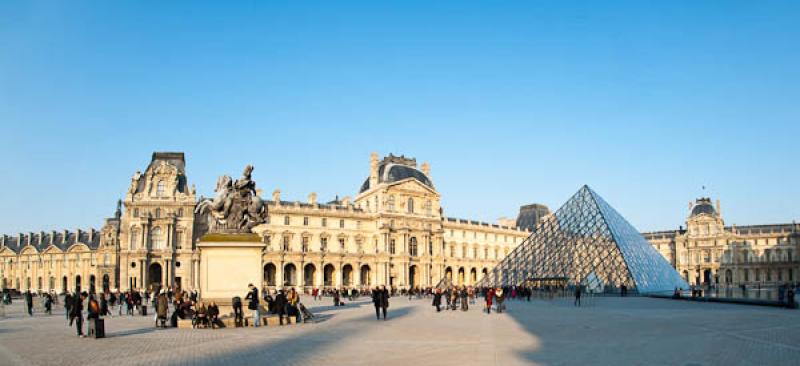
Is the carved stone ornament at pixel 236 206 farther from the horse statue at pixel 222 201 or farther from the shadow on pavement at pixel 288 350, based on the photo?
the shadow on pavement at pixel 288 350

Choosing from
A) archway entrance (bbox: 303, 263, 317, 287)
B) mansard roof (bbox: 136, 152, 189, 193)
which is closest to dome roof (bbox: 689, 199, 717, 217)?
archway entrance (bbox: 303, 263, 317, 287)

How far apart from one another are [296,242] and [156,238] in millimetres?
12513

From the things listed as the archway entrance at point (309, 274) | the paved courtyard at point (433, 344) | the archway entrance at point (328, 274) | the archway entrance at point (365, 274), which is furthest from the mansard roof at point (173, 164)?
the paved courtyard at point (433, 344)

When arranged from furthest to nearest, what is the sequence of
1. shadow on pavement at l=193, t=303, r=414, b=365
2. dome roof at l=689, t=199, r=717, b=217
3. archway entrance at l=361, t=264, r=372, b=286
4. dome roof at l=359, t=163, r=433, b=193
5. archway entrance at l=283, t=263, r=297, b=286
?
dome roof at l=689, t=199, r=717, b=217 < dome roof at l=359, t=163, r=433, b=193 < archway entrance at l=361, t=264, r=372, b=286 < archway entrance at l=283, t=263, r=297, b=286 < shadow on pavement at l=193, t=303, r=414, b=365

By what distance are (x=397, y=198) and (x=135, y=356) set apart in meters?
60.1

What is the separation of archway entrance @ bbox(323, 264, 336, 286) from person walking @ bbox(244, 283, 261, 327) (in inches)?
2032

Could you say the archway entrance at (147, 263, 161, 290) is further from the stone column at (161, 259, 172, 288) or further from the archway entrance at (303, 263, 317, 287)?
the archway entrance at (303, 263, 317, 287)

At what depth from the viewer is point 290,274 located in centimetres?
6712

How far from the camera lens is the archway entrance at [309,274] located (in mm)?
68062

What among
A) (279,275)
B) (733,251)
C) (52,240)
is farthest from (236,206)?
(733,251)

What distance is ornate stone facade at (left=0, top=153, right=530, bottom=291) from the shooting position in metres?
59.8

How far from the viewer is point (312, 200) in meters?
70.3

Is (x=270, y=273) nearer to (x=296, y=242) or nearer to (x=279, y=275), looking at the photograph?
(x=279, y=275)

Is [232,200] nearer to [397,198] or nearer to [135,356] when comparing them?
[135,356]
